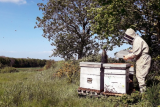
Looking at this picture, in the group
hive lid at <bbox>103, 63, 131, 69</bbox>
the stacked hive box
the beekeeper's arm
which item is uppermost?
the beekeeper's arm

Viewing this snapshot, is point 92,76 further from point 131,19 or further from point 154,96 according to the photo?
point 131,19

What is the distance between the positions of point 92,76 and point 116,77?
2.64 ft

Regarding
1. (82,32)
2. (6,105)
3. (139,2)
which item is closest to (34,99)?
(6,105)

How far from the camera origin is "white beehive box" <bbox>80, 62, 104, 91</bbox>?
204 inches

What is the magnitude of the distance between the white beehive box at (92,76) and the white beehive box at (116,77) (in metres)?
0.20

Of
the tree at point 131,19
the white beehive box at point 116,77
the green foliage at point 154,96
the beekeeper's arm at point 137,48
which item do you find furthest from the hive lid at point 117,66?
the tree at point 131,19

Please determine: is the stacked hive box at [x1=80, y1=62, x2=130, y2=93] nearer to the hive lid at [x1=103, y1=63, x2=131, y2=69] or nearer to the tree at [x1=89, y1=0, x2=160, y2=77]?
the hive lid at [x1=103, y1=63, x2=131, y2=69]

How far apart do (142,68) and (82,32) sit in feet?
40.3

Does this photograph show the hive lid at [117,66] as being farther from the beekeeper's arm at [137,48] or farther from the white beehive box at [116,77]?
the beekeeper's arm at [137,48]

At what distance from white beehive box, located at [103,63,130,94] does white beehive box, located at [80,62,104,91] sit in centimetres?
20

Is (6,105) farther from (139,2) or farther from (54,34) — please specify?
(54,34)

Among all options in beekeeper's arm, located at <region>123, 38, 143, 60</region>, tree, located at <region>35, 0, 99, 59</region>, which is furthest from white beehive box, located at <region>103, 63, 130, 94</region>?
tree, located at <region>35, 0, 99, 59</region>

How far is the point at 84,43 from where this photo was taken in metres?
16.6

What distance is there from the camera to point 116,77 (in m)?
4.92
